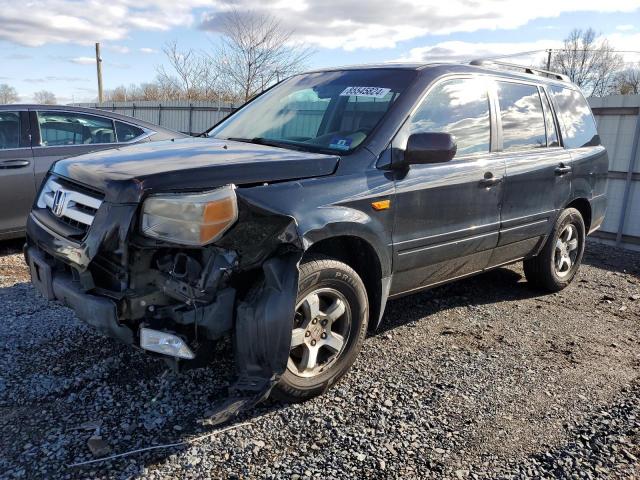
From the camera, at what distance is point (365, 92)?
3.75 metres

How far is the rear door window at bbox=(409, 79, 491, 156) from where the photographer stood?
3654mm

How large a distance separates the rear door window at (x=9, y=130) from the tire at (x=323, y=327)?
14.2 ft

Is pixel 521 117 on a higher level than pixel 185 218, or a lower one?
higher

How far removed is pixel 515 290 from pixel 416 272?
2159 mm

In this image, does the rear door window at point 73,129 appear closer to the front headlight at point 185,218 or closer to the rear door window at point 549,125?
the front headlight at point 185,218

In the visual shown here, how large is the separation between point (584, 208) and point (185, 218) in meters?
4.27

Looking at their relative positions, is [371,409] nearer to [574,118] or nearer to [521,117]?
[521,117]

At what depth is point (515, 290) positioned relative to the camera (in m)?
5.41

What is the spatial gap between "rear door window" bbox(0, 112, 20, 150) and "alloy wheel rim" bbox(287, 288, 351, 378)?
4340mm

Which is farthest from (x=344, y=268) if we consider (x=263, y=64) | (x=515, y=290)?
(x=263, y=64)

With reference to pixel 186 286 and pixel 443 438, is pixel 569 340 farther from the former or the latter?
pixel 186 286

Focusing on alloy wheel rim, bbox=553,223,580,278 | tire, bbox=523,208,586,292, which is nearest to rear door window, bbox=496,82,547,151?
tire, bbox=523,208,586,292

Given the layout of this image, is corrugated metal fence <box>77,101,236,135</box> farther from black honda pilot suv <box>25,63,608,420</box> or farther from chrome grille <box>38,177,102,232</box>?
chrome grille <box>38,177,102,232</box>

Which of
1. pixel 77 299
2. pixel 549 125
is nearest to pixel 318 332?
pixel 77 299
